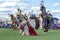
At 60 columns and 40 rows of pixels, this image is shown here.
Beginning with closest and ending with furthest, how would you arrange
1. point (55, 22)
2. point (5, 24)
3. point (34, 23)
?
1. point (34, 23)
2. point (55, 22)
3. point (5, 24)

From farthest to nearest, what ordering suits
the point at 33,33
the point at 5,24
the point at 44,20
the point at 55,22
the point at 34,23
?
the point at 5,24 < the point at 55,22 < the point at 34,23 < the point at 44,20 < the point at 33,33

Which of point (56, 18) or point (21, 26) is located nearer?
point (21, 26)

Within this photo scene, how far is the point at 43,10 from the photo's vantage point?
19.1m

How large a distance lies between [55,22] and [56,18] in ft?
1.56

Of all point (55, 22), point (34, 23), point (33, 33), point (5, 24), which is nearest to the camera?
point (33, 33)

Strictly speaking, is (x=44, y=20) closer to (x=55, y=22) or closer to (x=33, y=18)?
(x=33, y=18)

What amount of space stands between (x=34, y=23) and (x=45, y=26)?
26.4 ft

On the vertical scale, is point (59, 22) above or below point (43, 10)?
below

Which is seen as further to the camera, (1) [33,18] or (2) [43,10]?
(1) [33,18]

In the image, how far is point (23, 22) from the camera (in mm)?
14836

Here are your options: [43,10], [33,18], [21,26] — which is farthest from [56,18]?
[21,26]

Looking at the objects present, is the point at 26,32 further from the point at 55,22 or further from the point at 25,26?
the point at 55,22

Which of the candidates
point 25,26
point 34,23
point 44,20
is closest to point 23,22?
point 25,26

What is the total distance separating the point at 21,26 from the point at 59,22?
62.2ft
